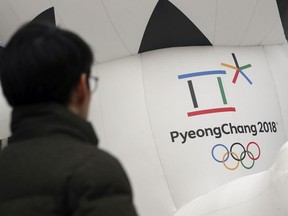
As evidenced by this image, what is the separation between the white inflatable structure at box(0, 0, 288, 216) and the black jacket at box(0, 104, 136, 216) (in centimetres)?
161

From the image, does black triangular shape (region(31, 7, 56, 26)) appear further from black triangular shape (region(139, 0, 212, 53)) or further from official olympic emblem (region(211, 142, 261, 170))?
official olympic emblem (region(211, 142, 261, 170))

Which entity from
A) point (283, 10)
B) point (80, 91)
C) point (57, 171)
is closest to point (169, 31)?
point (283, 10)

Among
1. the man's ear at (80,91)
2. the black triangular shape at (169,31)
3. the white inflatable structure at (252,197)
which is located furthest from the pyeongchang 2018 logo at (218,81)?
the man's ear at (80,91)

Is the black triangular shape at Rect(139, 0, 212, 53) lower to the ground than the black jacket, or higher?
higher

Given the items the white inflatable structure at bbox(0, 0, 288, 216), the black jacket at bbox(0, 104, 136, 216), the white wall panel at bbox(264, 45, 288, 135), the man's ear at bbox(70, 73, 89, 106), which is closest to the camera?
the black jacket at bbox(0, 104, 136, 216)

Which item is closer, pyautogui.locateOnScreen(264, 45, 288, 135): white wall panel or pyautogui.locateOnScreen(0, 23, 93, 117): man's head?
pyautogui.locateOnScreen(0, 23, 93, 117): man's head

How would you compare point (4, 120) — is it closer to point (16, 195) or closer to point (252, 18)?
point (252, 18)

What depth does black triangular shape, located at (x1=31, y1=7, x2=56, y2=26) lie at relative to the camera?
2.36 meters

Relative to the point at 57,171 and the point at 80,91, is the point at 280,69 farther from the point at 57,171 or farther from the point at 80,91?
the point at 57,171

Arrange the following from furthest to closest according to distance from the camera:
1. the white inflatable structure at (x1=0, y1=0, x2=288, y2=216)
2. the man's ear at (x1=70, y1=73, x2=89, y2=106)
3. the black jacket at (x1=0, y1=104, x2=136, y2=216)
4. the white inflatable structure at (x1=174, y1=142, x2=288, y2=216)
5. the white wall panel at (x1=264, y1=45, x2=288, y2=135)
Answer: the white wall panel at (x1=264, y1=45, x2=288, y2=135) < the white inflatable structure at (x1=0, y1=0, x2=288, y2=216) < the white inflatable structure at (x1=174, y1=142, x2=288, y2=216) < the man's ear at (x1=70, y1=73, x2=89, y2=106) < the black jacket at (x1=0, y1=104, x2=136, y2=216)

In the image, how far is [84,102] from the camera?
0.69 meters

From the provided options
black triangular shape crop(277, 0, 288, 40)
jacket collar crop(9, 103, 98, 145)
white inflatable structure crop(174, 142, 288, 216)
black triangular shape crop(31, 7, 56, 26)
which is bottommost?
white inflatable structure crop(174, 142, 288, 216)

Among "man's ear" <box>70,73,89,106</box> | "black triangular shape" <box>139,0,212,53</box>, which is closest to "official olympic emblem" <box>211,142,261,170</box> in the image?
"black triangular shape" <box>139,0,212,53</box>

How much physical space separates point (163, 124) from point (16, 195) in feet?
5.79
